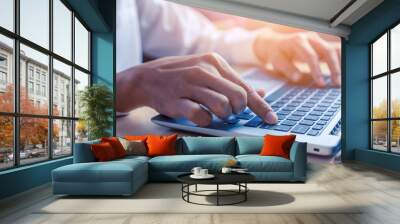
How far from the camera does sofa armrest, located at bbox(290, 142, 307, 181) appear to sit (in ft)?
19.8

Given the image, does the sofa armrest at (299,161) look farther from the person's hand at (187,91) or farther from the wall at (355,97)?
the wall at (355,97)

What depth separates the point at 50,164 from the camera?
6.16 meters

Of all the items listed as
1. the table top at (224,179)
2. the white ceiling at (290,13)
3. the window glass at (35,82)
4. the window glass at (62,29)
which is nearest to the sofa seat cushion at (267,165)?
the table top at (224,179)

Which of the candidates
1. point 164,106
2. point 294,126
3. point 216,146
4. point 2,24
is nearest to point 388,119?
point 294,126

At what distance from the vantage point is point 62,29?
7.02 m

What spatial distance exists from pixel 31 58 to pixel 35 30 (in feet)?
1.55

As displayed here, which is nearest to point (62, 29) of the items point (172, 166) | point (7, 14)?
point (7, 14)

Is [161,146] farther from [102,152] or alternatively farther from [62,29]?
[62,29]

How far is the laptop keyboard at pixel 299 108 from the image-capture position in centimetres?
963

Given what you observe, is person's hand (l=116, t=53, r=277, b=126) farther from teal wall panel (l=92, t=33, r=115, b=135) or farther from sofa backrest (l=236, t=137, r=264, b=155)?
sofa backrest (l=236, t=137, r=264, b=155)

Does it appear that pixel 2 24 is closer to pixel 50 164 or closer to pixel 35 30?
pixel 35 30

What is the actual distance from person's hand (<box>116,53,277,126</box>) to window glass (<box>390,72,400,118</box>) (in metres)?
2.71

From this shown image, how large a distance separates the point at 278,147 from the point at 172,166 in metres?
1.84

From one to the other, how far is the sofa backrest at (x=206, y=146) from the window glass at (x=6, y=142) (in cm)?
284
